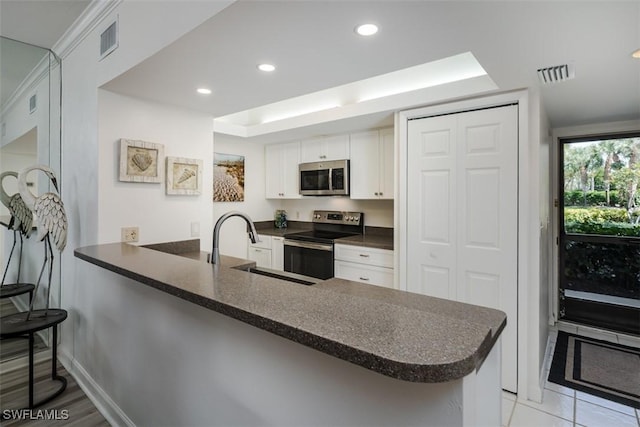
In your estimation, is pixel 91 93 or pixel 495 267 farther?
pixel 495 267

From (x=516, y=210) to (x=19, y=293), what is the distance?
384 centimetres

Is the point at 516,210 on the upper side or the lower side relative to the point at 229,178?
lower

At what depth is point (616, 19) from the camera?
1.36m

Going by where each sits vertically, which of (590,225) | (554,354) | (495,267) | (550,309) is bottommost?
(554,354)

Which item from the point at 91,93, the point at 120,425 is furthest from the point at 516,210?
the point at 91,93

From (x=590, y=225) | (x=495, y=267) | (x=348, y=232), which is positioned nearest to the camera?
(x=495, y=267)

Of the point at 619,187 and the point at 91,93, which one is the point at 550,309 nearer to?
the point at 619,187

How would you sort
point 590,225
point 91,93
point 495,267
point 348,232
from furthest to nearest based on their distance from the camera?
point 348,232 → point 590,225 → point 495,267 → point 91,93

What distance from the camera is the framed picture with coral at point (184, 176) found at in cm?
247

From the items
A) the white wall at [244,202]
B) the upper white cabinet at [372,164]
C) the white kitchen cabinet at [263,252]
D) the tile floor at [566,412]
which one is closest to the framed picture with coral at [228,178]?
the white wall at [244,202]

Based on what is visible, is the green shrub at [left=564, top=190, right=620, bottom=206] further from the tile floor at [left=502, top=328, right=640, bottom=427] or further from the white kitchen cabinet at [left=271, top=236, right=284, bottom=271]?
the white kitchen cabinet at [left=271, top=236, right=284, bottom=271]

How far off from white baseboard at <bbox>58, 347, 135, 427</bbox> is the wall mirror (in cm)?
56

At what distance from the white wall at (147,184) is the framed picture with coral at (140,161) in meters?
0.04

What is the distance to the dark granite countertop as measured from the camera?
609mm
